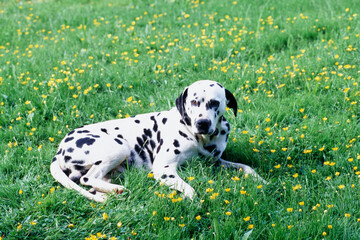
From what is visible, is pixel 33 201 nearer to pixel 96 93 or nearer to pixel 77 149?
pixel 77 149

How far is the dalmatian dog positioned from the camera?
12.8 ft

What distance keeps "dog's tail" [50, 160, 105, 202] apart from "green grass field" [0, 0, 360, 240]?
0.08 metres

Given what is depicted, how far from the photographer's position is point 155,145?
173 inches

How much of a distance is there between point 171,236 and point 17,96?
3.34 meters

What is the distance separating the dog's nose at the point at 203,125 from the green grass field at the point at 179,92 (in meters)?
0.43

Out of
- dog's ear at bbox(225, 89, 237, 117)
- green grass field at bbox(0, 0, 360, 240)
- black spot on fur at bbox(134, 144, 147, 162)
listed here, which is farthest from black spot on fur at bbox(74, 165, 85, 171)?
dog's ear at bbox(225, 89, 237, 117)

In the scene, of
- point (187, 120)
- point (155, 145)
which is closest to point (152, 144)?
point (155, 145)

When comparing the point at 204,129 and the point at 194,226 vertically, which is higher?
the point at 204,129

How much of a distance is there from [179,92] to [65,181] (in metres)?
2.26

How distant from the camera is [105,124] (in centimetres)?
450

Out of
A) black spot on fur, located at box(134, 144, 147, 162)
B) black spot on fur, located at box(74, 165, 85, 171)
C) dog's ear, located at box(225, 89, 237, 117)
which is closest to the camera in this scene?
black spot on fur, located at box(74, 165, 85, 171)

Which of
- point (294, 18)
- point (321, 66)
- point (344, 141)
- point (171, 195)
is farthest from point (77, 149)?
point (294, 18)

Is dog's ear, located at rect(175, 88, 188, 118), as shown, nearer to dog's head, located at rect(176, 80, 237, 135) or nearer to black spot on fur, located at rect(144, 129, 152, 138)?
dog's head, located at rect(176, 80, 237, 135)

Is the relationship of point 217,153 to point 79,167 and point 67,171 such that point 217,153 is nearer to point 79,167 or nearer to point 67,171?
point 79,167
